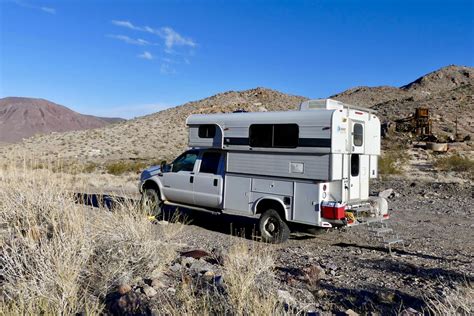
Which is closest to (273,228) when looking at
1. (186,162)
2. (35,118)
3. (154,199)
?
(186,162)

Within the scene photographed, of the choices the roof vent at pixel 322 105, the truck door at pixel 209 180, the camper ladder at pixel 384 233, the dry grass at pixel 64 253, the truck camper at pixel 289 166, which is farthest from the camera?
the truck door at pixel 209 180

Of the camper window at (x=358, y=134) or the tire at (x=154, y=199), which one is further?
the tire at (x=154, y=199)

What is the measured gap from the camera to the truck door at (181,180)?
11203 millimetres

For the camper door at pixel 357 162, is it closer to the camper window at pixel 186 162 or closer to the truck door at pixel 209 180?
the truck door at pixel 209 180

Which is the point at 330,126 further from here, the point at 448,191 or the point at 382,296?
the point at 448,191

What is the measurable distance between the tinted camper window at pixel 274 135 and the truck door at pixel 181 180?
2089mm

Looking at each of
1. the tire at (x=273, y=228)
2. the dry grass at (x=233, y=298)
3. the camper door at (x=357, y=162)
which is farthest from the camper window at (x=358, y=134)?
the dry grass at (x=233, y=298)

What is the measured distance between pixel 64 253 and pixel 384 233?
6.63 meters

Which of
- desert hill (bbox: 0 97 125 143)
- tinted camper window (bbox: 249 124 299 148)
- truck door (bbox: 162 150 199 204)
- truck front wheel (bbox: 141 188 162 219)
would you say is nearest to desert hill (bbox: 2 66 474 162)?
truck front wheel (bbox: 141 188 162 219)

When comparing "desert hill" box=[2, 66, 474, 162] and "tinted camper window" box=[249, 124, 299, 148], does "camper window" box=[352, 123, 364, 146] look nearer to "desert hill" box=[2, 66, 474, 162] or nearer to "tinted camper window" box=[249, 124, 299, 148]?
"tinted camper window" box=[249, 124, 299, 148]

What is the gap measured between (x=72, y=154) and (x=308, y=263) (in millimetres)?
40044

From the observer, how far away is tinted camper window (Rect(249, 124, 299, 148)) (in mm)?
9062

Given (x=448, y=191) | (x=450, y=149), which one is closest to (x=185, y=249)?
(x=448, y=191)

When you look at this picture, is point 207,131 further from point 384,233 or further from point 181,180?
point 384,233
